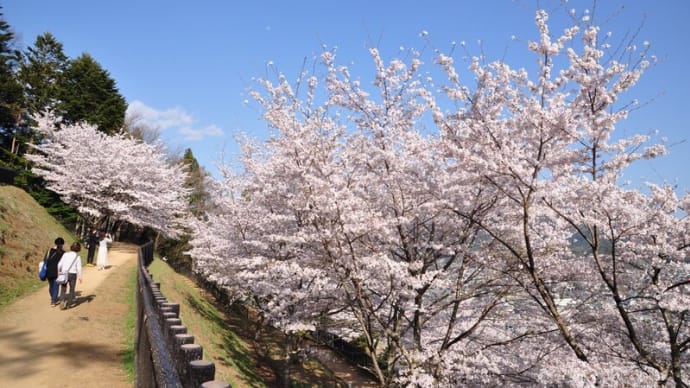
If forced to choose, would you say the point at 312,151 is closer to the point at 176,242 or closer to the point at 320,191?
the point at 320,191

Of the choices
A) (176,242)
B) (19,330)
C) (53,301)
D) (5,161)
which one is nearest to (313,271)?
(19,330)

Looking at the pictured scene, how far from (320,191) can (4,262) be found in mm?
10649

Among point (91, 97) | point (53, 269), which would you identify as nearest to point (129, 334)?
point (53, 269)

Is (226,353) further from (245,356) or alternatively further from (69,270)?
(69,270)

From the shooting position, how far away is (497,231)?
8086mm

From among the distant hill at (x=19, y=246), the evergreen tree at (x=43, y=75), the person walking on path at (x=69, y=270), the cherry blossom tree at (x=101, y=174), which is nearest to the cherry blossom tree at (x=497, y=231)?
the person walking on path at (x=69, y=270)

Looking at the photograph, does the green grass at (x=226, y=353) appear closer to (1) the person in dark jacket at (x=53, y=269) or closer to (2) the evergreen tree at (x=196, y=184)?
(1) the person in dark jacket at (x=53, y=269)

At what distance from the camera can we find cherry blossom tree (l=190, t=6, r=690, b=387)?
6.41m

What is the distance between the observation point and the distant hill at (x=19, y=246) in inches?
444

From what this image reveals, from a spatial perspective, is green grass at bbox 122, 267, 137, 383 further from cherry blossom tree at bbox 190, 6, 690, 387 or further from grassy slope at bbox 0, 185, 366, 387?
cherry blossom tree at bbox 190, 6, 690, 387

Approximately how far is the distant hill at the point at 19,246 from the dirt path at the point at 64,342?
586 millimetres

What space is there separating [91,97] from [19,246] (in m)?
26.4

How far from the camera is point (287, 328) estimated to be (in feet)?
33.9

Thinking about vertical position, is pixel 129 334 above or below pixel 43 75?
below
